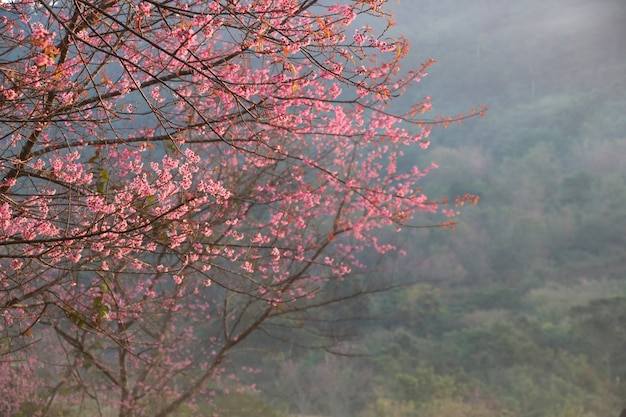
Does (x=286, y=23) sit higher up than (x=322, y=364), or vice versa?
(x=322, y=364)

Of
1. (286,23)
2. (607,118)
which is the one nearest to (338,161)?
(286,23)

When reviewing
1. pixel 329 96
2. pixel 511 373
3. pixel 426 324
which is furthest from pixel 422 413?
pixel 329 96

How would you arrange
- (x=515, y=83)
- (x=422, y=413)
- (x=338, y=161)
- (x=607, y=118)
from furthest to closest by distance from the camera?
1. (x=515, y=83)
2. (x=607, y=118)
3. (x=422, y=413)
4. (x=338, y=161)

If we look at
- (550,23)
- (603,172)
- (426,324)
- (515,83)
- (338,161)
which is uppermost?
(550,23)

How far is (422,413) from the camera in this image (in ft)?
37.4

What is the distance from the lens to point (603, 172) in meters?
21.9

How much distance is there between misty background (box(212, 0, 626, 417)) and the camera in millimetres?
12594

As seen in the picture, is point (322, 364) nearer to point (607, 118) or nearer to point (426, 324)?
point (426, 324)

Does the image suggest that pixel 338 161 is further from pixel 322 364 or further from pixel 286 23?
pixel 322 364

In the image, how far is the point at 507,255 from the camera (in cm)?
1925

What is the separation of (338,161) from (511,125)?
22.7 m

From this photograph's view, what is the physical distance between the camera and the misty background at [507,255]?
1259 cm

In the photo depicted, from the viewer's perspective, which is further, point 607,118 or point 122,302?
point 607,118

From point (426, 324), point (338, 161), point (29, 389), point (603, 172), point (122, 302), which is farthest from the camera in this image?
point (603, 172)
